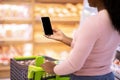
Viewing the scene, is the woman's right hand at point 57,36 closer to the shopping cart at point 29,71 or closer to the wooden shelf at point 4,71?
the shopping cart at point 29,71

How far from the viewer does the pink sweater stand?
4.43 ft

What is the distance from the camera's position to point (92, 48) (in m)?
1.41

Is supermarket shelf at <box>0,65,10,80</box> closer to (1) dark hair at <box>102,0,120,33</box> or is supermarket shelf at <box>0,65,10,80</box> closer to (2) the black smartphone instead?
(2) the black smartphone

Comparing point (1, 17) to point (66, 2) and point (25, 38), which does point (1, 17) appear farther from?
point (66, 2)

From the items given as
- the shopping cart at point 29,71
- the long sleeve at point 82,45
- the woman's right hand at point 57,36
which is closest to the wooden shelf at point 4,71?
the shopping cart at point 29,71

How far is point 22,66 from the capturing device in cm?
186

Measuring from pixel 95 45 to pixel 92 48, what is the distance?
1.1 inches

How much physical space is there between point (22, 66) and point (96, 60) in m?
0.64

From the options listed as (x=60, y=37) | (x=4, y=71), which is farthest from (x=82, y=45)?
(x=4, y=71)

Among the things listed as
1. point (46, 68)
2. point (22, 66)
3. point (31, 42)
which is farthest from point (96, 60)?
point (31, 42)

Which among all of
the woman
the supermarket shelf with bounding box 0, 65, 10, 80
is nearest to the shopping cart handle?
the woman

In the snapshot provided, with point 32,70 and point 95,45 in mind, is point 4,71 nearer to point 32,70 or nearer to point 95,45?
point 32,70

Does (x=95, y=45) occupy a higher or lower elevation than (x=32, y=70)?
higher

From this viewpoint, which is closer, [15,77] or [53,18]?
[15,77]
